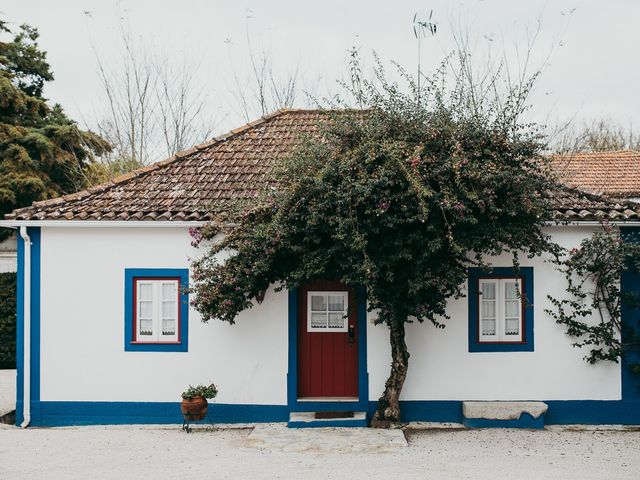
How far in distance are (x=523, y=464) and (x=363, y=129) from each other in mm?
4885

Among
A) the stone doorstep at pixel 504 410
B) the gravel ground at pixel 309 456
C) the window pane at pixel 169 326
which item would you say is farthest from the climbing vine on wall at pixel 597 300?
the window pane at pixel 169 326

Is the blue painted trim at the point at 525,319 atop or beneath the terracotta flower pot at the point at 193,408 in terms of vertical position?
atop

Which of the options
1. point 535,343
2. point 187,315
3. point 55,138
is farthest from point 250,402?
point 55,138

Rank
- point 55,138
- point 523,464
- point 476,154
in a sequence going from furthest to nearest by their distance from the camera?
point 55,138, point 476,154, point 523,464

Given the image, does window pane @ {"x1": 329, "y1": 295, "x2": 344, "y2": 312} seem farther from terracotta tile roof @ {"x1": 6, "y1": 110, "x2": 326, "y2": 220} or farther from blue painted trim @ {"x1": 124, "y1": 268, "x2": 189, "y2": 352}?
blue painted trim @ {"x1": 124, "y1": 268, "x2": 189, "y2": 352}

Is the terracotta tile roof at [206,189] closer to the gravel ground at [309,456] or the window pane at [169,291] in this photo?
the window pane at [169,291]

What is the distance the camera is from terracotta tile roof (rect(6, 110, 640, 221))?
34.4 feet

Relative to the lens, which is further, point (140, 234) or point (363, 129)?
point (140, 234)

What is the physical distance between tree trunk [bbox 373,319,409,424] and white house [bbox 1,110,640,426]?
0.31 metres

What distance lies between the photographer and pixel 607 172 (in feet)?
67.7

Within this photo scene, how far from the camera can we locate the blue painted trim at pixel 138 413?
10.6 meters

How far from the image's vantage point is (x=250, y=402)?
10594 mm

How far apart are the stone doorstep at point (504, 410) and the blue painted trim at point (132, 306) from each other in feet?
15.0

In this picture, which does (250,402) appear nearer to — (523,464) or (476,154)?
(523,464)
